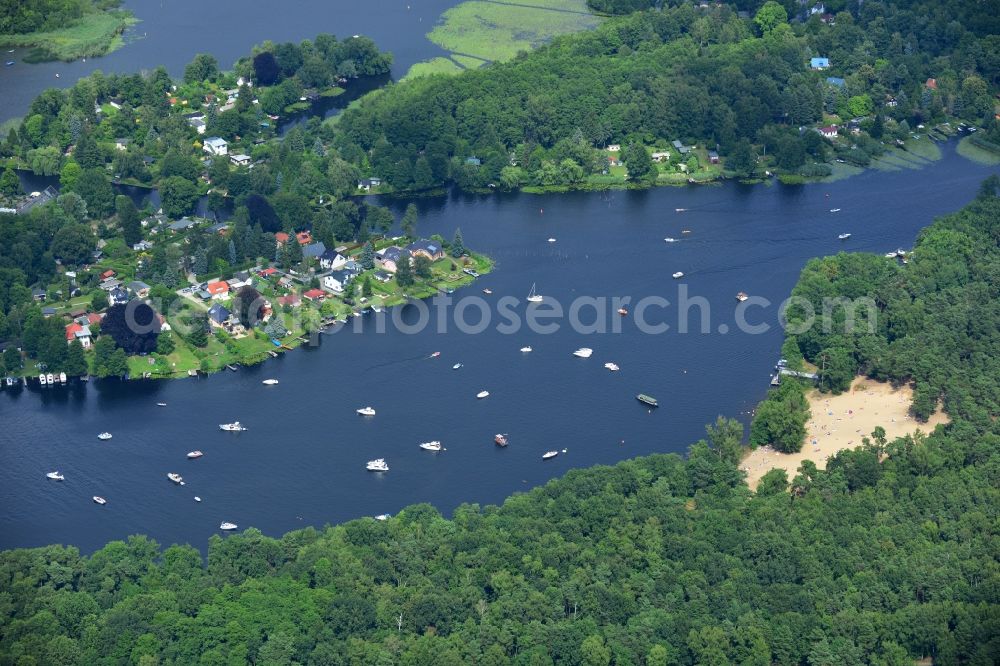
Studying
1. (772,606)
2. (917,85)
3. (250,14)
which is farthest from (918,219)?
(250,14)

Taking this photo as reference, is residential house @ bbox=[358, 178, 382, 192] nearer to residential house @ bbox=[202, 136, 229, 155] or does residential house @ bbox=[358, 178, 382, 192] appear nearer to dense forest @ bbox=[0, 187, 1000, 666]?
residential house @ bbox=[202, 136, 229, 155]

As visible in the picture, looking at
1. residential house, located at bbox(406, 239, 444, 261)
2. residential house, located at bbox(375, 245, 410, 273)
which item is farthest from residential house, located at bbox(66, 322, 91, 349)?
residential house, located at bbox(406, 239, 444, 261)

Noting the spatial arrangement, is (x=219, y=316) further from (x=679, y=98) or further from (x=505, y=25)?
(x=505, y=25)

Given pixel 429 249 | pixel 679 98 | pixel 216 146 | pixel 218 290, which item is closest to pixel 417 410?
pixel 218 290

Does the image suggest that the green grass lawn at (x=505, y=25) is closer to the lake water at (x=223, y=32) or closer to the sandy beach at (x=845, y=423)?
the lake water at (x=223, y=32)

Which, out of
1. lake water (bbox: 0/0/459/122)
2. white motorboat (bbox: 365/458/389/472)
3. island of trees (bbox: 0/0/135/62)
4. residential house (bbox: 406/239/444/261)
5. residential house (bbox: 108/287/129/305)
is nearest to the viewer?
white motorboat (bbox: 365/458/389/472)

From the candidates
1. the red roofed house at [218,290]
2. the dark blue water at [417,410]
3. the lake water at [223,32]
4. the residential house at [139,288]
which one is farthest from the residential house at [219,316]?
the lake water at [223,32]
